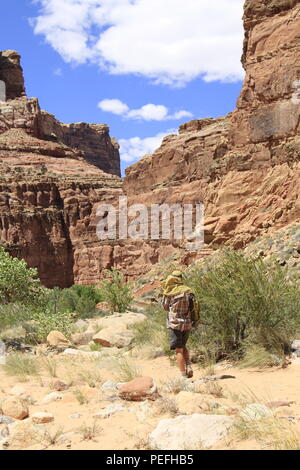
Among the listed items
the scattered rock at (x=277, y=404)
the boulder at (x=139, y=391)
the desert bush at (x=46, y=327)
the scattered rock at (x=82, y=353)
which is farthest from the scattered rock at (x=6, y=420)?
the desert bush at (x=46, y=327)

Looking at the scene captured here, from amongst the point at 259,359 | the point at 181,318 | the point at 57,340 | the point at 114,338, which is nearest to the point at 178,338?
the point at 181,318

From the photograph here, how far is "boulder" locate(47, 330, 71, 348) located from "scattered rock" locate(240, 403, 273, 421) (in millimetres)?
8871

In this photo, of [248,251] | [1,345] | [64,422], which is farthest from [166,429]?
[248,251]

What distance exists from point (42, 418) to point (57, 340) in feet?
26.0

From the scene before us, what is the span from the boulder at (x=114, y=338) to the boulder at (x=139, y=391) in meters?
6.83

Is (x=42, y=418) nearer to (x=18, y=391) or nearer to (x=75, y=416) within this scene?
(x=75, y=416)

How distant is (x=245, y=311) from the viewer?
912cm

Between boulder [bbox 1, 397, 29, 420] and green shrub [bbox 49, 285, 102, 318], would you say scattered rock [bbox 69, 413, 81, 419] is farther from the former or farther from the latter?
green shrub [bbox 49, 285, 102, 318]

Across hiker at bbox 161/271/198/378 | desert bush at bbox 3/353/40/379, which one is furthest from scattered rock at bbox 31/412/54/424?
desert bush at bbox 3/353/40/379

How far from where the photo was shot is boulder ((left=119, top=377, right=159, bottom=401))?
248 inches

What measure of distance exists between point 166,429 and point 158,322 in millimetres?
7323

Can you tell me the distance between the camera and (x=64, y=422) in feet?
18.5

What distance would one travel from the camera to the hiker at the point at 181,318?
7.87 metres

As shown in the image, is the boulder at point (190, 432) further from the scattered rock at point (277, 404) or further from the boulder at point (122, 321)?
the boulder at point (122, 321)
